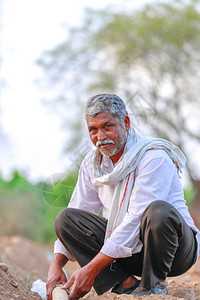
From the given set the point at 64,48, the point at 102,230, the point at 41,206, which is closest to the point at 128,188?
the point at 102,230

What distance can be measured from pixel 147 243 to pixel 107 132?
0.73 metres

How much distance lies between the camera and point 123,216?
2.81 m

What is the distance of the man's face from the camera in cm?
283

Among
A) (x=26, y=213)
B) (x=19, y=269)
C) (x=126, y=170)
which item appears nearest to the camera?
(x=126, y=170)

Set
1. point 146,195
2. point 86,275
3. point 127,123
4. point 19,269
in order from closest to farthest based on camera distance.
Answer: point 86,275
point 146,195
point 127,123
point 19,269

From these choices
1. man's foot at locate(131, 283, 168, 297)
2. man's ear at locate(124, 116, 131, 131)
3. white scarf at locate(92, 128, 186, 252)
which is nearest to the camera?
man's foot at locate(131, 283, 168, 297)

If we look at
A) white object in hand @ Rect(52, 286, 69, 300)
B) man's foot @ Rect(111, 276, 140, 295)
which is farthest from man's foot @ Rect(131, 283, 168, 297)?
white object in hand @ Rect(52, 286, 69, 300)

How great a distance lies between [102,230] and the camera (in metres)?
3.01

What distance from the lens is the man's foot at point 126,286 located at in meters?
2.94

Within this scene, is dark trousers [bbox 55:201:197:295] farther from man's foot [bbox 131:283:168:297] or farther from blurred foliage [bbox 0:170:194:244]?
blurred foliage [bbox 0:170:194:244]

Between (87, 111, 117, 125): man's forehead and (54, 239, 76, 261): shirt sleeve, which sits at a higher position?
(87, 111, 117, 125): man's forehead

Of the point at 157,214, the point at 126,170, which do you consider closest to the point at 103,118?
the point at 126,170

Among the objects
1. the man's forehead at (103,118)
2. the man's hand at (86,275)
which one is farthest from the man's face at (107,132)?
the man's hand at (86,275)

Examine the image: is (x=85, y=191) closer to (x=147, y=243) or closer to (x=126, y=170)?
(x=126, y=170)
